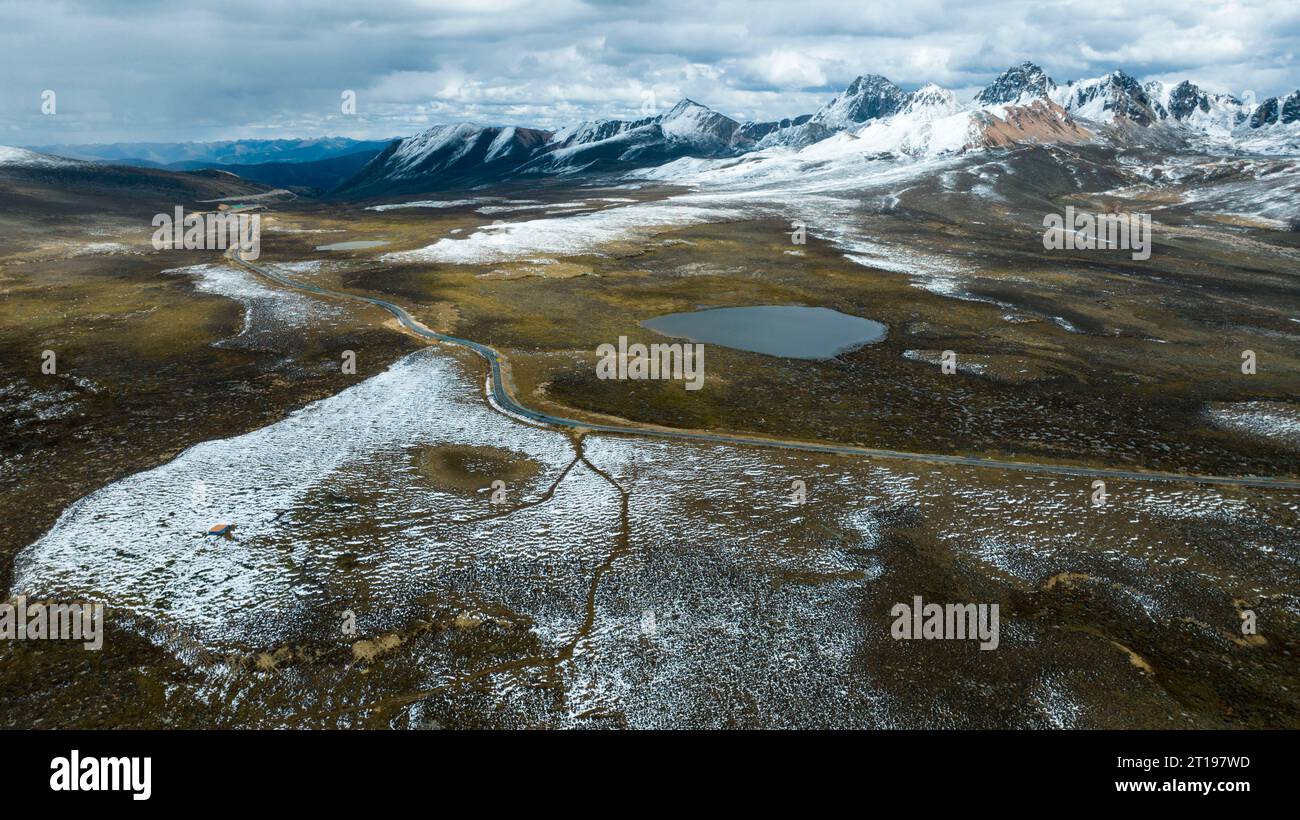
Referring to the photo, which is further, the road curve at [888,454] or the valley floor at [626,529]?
the road curve at [888,454]

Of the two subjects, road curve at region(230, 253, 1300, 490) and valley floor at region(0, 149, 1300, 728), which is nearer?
valley floor at region(0, 149, 1300, 728)

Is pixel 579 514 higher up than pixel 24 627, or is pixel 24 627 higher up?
pixel 579 514

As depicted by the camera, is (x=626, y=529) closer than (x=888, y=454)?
Yes

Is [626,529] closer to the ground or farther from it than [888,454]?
closer to the ground
